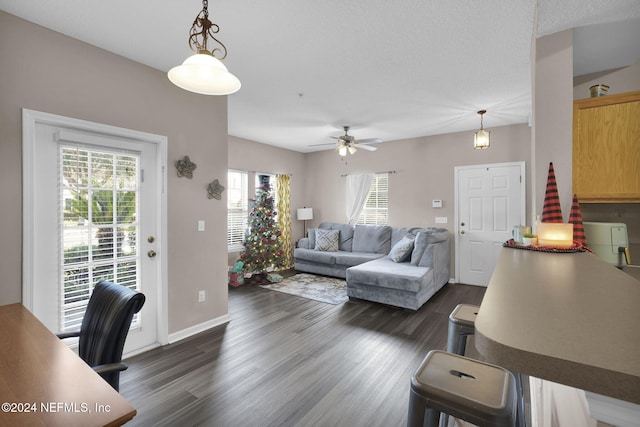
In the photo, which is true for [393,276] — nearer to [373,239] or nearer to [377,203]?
[373,239]

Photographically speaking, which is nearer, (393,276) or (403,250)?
(393,276)

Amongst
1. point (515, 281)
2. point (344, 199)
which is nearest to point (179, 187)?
point (515, 281)

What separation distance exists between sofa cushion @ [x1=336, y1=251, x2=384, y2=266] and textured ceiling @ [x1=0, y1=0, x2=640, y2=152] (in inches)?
98.9

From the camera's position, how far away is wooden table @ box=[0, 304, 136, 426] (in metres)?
0.79

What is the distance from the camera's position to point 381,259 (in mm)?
4965

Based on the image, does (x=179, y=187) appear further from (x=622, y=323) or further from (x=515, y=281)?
(x=622, y=323)

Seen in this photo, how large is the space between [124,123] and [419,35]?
2.52 metres

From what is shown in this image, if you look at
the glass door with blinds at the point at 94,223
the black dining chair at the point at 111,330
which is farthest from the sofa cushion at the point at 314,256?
the black dining chair at the point at 111,330

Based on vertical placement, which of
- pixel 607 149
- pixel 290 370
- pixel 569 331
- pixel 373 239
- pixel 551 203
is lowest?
pixel 290 370

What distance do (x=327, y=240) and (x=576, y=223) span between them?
4439mm

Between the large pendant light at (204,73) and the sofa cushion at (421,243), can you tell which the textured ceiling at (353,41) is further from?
the sofa cushion at (421,243)

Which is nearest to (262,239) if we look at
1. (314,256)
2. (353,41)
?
(314,256)

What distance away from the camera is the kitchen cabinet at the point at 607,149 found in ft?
5.83

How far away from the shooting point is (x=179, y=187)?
297 cm
